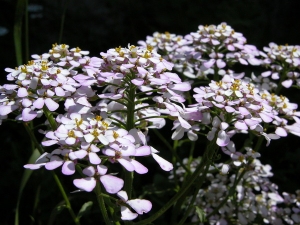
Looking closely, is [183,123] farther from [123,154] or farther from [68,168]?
[68,168]

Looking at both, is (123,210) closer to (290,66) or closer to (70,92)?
(70,92)

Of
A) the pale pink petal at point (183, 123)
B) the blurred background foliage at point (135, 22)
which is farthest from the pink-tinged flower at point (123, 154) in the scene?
the blurred background foliage at point (135, 22)

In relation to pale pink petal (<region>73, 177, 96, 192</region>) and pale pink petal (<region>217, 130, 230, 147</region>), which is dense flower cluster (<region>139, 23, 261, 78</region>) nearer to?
pale pink petal (<region>217, 130, 230, 147</region>)

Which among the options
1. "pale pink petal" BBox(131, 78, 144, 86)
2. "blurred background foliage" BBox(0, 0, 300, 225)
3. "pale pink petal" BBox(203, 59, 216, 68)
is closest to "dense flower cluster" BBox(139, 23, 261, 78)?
"pale pink petal" BBox(203, 59, 216, 68)

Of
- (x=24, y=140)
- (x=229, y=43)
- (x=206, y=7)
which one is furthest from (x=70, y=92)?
(x=206, y=7)

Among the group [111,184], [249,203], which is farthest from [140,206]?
[249,203]

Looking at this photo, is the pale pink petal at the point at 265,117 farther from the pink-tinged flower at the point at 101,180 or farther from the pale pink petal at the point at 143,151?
the pink-tinged flower at the point at 101,180

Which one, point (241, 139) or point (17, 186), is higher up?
point (241, 139)
